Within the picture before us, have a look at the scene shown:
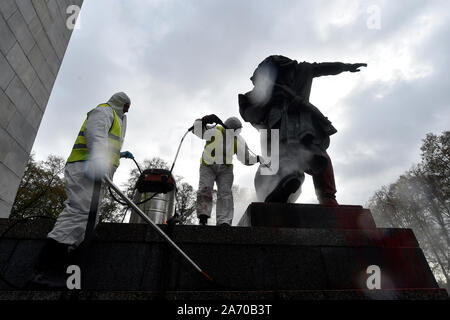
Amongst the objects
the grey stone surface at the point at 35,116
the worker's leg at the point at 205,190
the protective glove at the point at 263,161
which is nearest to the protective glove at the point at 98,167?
the worker's leg at the point at 205,190

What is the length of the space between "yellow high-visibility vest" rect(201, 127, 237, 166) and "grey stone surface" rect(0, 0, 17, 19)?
5.32 meters

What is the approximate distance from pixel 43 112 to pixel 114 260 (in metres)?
6.16

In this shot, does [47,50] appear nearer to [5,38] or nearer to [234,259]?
[5,38]

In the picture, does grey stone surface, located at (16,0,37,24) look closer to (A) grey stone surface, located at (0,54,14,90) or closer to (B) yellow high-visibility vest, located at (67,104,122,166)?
(A) grey stone surface, located at (0,54,14,90)

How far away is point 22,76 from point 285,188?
21.8 feet

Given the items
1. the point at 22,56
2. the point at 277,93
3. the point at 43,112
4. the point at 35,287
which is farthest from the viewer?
the point at 43,112

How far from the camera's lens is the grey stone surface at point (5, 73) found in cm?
539

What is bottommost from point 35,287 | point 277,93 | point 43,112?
point 35,287

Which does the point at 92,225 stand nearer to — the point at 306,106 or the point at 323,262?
the point at 323,262

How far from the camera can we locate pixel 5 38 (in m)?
5.48

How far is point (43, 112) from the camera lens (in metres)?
6.95

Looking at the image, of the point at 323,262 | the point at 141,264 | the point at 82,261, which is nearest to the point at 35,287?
the point at 82,261

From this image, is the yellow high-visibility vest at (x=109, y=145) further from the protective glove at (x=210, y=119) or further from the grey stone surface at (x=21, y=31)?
the grey stone surface at (x=21, y=31)

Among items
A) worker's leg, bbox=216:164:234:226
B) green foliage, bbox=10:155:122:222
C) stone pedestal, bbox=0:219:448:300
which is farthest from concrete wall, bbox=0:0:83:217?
green foliage, bbox=10:155:122:222
